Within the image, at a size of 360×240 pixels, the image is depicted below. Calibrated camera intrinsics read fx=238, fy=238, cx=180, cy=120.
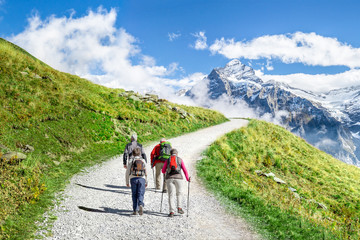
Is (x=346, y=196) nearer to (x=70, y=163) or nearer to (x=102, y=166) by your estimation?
(x=102, y=166)

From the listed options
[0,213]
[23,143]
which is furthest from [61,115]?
[0,213]

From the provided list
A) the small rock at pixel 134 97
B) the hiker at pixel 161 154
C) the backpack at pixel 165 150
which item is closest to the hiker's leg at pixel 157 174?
the hiker at pixel 161 154

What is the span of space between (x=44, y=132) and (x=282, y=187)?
16916mm

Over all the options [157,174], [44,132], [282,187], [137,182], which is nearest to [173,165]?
[137,182]

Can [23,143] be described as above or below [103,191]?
above

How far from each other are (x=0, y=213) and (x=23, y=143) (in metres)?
6.82

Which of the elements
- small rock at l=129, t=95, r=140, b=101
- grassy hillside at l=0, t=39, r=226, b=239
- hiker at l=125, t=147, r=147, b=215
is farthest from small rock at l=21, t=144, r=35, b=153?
small rock at l=129, t=95, r=140, b=101

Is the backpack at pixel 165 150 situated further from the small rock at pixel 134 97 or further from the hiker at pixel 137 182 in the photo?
the small rock at pixel 134 97

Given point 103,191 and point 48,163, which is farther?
point 48,163

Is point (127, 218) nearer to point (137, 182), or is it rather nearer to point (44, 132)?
point (137, 182)

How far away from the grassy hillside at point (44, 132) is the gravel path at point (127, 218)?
36.9 inches

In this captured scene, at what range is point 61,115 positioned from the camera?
18406 mm

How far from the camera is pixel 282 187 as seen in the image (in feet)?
57.4

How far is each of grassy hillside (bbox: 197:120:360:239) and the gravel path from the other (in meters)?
1.11
